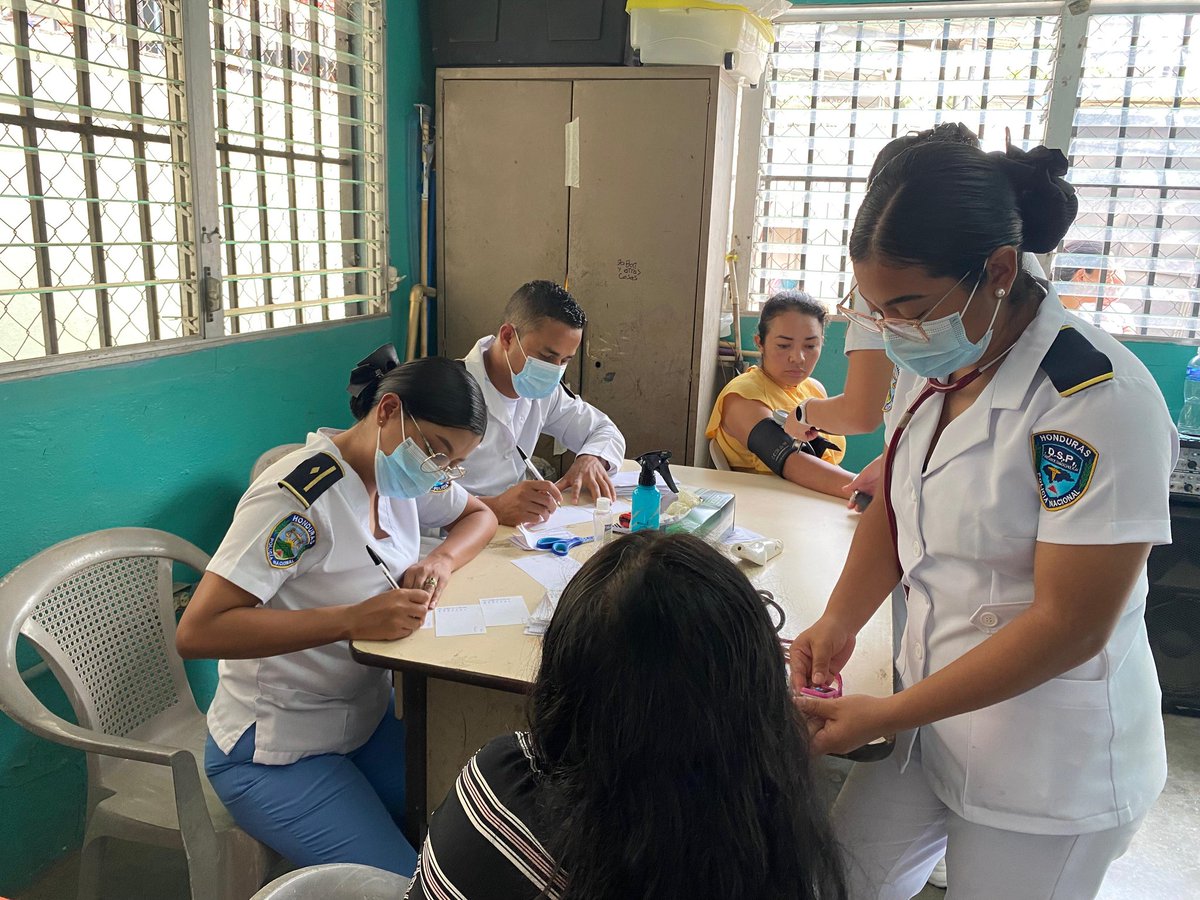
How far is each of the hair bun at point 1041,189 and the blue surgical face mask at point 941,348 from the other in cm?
11

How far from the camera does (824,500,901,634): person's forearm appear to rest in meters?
1.44

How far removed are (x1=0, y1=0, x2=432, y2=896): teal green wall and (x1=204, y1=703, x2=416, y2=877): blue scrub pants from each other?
27.2 inches

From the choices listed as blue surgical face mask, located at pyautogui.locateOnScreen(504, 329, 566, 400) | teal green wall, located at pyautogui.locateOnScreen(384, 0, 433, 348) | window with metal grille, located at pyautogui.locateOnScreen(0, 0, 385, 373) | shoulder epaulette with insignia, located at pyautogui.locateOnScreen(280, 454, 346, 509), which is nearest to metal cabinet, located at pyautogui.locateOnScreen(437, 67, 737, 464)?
teal green wall, located at pyautogui.locateOnScreen(384, 0, 433, 348)

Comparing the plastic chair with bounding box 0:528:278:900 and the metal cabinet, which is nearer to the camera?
the plastic chair with bounding box 0:528:278:900

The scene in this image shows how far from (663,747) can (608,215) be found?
279 cm

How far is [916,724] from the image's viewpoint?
3.67 ft

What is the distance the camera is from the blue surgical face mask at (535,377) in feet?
7.72

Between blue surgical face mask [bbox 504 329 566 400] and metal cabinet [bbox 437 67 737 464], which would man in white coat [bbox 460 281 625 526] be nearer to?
blue surgical face mask [bbox 504 329 566 400]

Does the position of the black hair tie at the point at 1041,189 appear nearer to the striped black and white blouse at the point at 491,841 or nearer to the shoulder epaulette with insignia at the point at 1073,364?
the shoulder epaulette with insignia at the point at 1073,364

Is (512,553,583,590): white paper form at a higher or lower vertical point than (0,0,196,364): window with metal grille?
→ lower

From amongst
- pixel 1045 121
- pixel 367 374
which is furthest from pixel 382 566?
pixel 1045 121

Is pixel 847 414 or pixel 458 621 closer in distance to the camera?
pixel 458 621

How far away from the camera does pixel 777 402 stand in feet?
9.12

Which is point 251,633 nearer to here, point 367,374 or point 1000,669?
point 367,374
